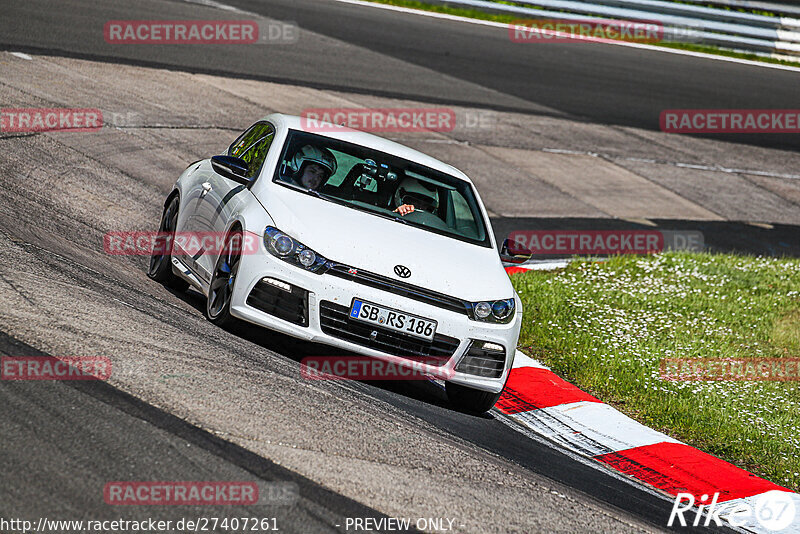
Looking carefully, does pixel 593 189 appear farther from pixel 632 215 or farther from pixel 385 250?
pixel 385 250

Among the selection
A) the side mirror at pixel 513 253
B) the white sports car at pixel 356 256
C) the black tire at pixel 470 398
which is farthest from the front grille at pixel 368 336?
the side mirror at pixel 513 253

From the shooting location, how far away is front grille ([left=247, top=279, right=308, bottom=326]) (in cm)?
632

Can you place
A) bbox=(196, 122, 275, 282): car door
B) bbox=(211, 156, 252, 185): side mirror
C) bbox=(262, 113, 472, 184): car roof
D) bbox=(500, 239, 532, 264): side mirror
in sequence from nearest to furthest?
1. bbox=(196, 122, 275, 282): car door
2. bbox=(211, 156, 252, 185): side mirror
3. bbox=(500, 239, 532, 264): side mirror
4. bbox=(262, 113, 472, 184): car roof

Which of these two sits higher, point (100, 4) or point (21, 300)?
point (100, 4)

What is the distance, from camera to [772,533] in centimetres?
589

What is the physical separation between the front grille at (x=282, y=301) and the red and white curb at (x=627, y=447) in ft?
5.96

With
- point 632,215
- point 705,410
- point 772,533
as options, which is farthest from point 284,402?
point 632,215

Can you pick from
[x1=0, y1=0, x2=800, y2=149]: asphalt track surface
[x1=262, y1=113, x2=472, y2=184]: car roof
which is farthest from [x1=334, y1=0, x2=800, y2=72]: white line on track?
[x1=262, y1=113, x2=472, y2=184]: car roof

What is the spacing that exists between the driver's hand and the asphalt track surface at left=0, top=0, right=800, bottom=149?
8673 millimetres

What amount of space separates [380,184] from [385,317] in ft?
4.88

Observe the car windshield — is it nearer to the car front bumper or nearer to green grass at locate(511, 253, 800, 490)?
the car front bumper

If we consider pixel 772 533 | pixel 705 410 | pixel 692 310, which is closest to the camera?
pixel 772 533

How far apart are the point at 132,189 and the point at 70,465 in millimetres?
6541

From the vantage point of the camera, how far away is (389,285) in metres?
6.36
